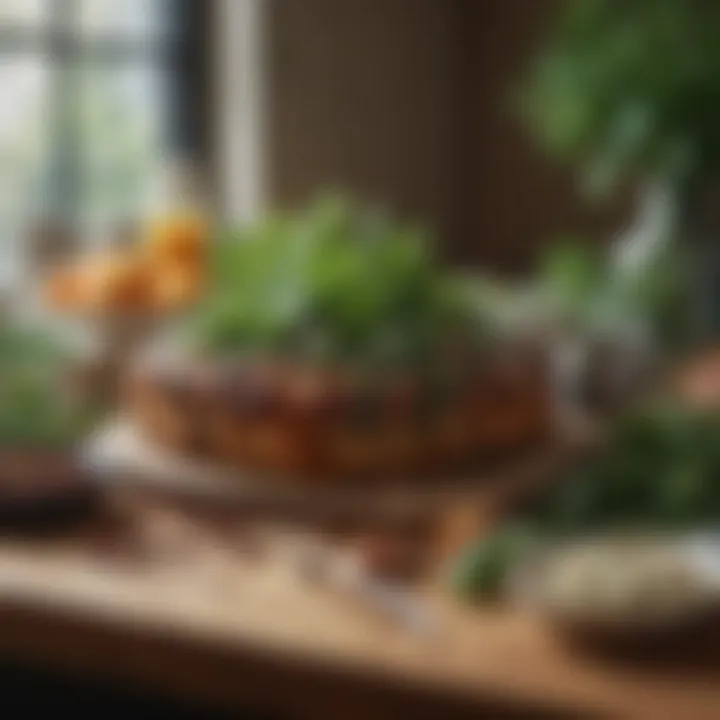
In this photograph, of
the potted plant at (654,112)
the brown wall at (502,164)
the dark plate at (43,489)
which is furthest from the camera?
the brown wall at (502,164)

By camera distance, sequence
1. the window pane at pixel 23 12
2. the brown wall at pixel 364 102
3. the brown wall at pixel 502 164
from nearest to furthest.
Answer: the window pane at pixel 23 12 < the brown wall at pixel 364 102 < the brown wall at pixel 502 164

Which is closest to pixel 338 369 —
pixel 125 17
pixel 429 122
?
pixel 125 17

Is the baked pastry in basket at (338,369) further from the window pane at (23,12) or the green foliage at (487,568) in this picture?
the window pane at (23,12)

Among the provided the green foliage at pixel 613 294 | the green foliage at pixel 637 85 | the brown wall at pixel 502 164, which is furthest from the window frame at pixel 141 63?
the green foliage at pixel 613 294

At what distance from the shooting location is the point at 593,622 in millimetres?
780

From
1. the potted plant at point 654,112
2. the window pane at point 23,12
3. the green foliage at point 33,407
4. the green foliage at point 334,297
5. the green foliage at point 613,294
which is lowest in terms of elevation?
the green foliage at point 33,407

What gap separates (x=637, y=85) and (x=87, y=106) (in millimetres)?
803

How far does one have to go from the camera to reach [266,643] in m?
0.81

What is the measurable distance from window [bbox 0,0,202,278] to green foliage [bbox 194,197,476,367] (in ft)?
3.00

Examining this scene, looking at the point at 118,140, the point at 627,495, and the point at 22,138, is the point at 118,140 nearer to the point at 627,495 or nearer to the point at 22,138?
the point at 22,138

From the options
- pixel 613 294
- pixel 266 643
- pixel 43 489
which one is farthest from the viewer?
pixel 613 294

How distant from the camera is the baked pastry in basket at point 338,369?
992 mm

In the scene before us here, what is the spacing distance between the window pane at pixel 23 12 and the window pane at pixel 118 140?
3.5 inches

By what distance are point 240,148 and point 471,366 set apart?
3.78ft
